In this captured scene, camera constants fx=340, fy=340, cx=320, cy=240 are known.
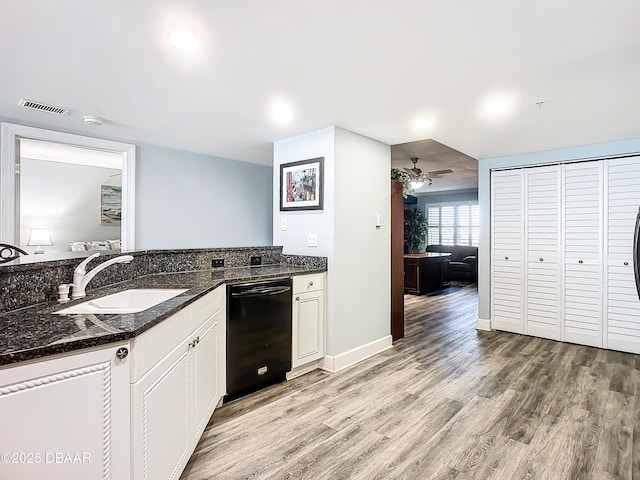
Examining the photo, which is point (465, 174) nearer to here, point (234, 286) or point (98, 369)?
point (234, 286)

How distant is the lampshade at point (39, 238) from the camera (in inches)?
128

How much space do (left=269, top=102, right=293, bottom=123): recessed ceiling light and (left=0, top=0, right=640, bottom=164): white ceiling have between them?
78 millimetres

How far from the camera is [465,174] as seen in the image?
6.85 m

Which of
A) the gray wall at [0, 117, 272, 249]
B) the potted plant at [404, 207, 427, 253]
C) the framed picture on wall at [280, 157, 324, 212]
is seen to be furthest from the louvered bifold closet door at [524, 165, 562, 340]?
the potted plant at [404, 207, 427, 253]

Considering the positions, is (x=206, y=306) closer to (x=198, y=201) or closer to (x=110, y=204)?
(x=110, y=204)

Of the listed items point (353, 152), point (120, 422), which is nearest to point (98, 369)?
point (120, 422)

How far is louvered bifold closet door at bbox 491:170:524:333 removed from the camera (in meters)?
4.23

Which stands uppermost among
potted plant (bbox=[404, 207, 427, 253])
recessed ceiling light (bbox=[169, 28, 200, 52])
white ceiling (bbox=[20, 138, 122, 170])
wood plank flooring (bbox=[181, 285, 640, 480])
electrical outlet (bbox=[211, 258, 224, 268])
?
recessed ceiling light (bbox=[169, 28, 200, 52])

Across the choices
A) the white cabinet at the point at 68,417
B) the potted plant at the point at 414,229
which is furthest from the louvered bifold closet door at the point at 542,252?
the potted plant at the point at 414,229

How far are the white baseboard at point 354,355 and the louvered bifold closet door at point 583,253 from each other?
2167 millimetres

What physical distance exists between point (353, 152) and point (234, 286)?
1697 millimetres

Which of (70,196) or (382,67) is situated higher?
(382,67)

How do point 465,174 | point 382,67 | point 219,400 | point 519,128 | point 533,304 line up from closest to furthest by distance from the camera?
point 382,67 < point 219,400 < point 519,128 < point 533,304 < point 465,174

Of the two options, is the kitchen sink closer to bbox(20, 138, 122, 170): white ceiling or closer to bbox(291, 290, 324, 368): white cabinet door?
bbox(291, 290, 324, 368): white cabinet door
